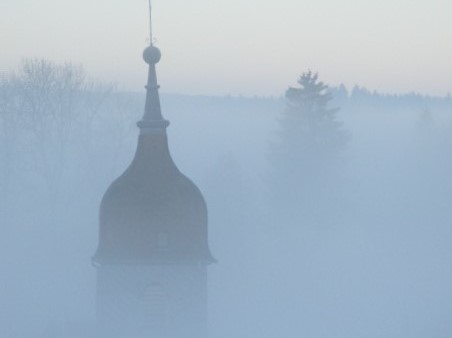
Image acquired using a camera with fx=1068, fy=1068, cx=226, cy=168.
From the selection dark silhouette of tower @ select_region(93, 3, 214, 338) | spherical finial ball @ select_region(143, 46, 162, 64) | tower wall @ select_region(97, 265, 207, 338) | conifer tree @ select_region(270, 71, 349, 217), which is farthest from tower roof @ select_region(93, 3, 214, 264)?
conifer tree @ select_region(270, 71, 349, 217)

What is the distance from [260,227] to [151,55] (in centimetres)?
2901

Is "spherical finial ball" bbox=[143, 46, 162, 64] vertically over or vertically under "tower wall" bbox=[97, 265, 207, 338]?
over

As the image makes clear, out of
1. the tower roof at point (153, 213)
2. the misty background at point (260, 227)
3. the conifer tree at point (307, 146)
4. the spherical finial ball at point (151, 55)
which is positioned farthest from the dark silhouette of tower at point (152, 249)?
the conifer tree at point (307, 146)

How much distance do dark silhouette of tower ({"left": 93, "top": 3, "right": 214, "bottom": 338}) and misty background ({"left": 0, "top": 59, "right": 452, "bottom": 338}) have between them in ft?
41.4

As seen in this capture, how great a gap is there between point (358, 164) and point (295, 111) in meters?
16.8

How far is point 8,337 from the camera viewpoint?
108 feet

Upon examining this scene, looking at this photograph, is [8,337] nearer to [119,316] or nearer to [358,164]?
[119,316]

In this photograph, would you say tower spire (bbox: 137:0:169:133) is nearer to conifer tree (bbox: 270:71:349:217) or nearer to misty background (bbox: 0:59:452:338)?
misty background (bbox: 0:59:452:338)

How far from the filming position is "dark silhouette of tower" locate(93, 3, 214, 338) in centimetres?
1750

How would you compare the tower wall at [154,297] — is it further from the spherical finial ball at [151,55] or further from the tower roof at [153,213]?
the spherical finial ball at [151,55]

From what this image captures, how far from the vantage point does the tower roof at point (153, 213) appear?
57.8 feet

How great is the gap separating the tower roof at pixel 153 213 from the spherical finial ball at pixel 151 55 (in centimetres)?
75

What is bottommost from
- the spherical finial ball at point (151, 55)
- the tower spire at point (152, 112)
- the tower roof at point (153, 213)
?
the tower roof at point (153, 213)

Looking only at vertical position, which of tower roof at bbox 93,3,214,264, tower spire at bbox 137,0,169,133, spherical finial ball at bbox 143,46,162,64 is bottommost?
tower roof at bbox 93,3,214,264
